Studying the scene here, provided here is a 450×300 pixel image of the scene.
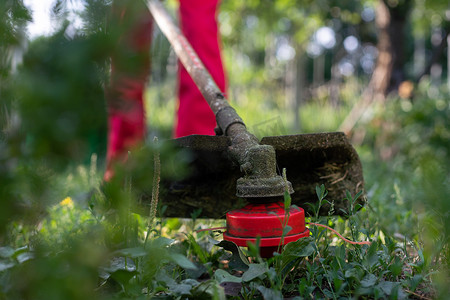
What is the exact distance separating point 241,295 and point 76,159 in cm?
71

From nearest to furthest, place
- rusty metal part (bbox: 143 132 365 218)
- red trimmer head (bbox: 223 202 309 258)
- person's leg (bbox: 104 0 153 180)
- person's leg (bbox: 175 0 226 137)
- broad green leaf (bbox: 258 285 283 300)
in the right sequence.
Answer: person's leg (bbox: 104 0 153 180), broad green leaf (bbox: 258 285 283 300), red trimmer head (bbox: 223 202 309 258), rusty metal part (bbox: 143 132 365 218), person's leg (bbox: 175 0 226 137)

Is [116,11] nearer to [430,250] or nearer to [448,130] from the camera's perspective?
[430,250]

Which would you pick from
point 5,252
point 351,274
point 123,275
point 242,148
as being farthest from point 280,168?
point 5,252

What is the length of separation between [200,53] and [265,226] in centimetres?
148

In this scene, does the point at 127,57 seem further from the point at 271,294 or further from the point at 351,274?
the point at 351,274

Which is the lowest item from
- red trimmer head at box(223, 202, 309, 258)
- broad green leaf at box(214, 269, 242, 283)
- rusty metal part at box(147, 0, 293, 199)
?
broad green leaf at box(214, 269, 242, 283)

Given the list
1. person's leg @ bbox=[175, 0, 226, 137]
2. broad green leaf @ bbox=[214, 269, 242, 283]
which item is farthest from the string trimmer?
person's leg @ bbox=[175, 0, 226, 137]

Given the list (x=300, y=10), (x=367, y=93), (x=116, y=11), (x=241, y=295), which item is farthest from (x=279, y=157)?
(x=300, y=10)

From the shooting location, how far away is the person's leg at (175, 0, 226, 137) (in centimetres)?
226

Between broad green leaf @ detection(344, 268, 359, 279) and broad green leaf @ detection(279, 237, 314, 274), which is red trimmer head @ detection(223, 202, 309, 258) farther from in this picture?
broad green leaf @ detection(344, 268, 359, 279)

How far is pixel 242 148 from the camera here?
1.16 m

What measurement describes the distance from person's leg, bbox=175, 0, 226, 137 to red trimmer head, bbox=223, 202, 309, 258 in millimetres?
1311

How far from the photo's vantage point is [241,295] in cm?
102

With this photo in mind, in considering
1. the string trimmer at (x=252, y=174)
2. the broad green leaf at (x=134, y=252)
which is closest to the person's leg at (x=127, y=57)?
the broad green leaf at (x=134, y=252)
